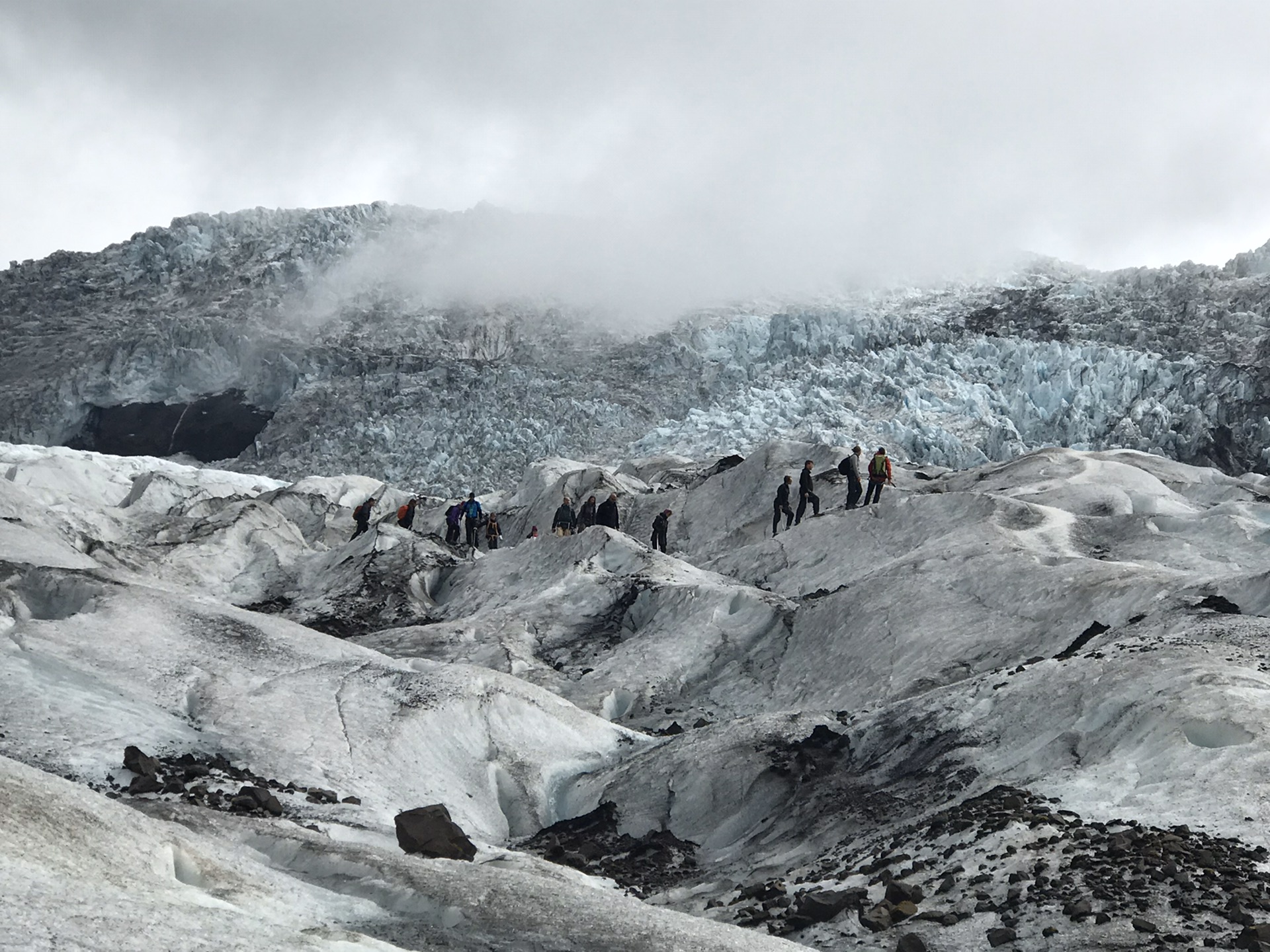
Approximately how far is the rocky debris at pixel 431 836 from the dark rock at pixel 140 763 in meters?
2.01

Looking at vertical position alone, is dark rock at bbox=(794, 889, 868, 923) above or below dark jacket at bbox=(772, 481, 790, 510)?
below

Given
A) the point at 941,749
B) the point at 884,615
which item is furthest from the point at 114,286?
the point at 941,749

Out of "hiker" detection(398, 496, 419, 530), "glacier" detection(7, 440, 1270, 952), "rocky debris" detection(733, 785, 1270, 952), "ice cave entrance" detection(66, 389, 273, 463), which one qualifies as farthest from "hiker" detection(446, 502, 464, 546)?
"ice cave entrance" detection(66, 389, 273, 463)

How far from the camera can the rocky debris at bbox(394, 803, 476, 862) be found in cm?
875

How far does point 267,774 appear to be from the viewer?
10.6 metres

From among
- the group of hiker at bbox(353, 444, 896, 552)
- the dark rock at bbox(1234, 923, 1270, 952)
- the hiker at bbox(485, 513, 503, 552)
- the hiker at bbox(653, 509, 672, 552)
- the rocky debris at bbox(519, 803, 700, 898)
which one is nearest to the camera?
the dark rock at bbox(1234, 923, 1270, 952)

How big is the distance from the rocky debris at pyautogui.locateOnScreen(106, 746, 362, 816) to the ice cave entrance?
58759 mm

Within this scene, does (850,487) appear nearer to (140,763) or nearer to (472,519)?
(472,519)

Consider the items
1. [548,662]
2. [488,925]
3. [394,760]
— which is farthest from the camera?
[548,662]

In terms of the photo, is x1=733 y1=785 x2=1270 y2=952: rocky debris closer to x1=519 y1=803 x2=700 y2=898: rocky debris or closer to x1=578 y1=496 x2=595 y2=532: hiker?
x1=519 y1=803 x2=700 y2=898: rocky debris

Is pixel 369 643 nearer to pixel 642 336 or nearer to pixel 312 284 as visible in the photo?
pixel 642 336

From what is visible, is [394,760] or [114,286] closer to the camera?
[394,760]

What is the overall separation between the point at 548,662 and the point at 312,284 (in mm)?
60327

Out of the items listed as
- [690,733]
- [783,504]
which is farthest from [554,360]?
[690,733]
